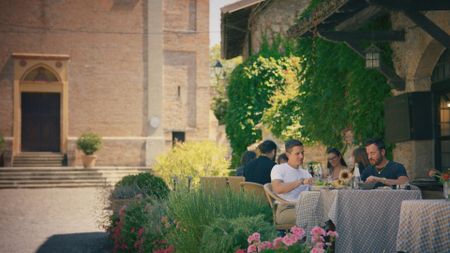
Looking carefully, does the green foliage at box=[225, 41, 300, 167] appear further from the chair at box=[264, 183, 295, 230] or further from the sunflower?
the sunflower

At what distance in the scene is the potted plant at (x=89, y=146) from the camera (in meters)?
30.2

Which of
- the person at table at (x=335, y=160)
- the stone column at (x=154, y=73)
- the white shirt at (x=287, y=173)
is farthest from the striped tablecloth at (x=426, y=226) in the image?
the stone column at (x=154, y=73)

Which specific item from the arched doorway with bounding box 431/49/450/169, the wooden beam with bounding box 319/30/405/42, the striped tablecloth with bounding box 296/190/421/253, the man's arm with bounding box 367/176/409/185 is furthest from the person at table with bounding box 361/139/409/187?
the wooden beam with bounding box 319/30/405/42

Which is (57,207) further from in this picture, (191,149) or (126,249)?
(126,249)

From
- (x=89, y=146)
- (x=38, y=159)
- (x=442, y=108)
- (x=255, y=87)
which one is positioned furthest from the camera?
(x=38, y=159)

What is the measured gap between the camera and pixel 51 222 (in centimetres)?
1500

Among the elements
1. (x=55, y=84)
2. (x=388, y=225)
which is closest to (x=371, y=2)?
(x=388, y=225)

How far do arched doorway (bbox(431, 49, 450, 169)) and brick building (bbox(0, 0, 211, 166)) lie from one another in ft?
72.6

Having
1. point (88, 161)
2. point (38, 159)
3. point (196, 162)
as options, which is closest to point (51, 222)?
point (196, 162)

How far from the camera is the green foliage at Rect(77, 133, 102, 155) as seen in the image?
100 ft

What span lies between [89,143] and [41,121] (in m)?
2.59

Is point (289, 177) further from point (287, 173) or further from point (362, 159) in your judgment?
point (362, 159)

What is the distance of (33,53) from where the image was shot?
31.7 m

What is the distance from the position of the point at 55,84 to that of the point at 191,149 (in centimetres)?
1205
